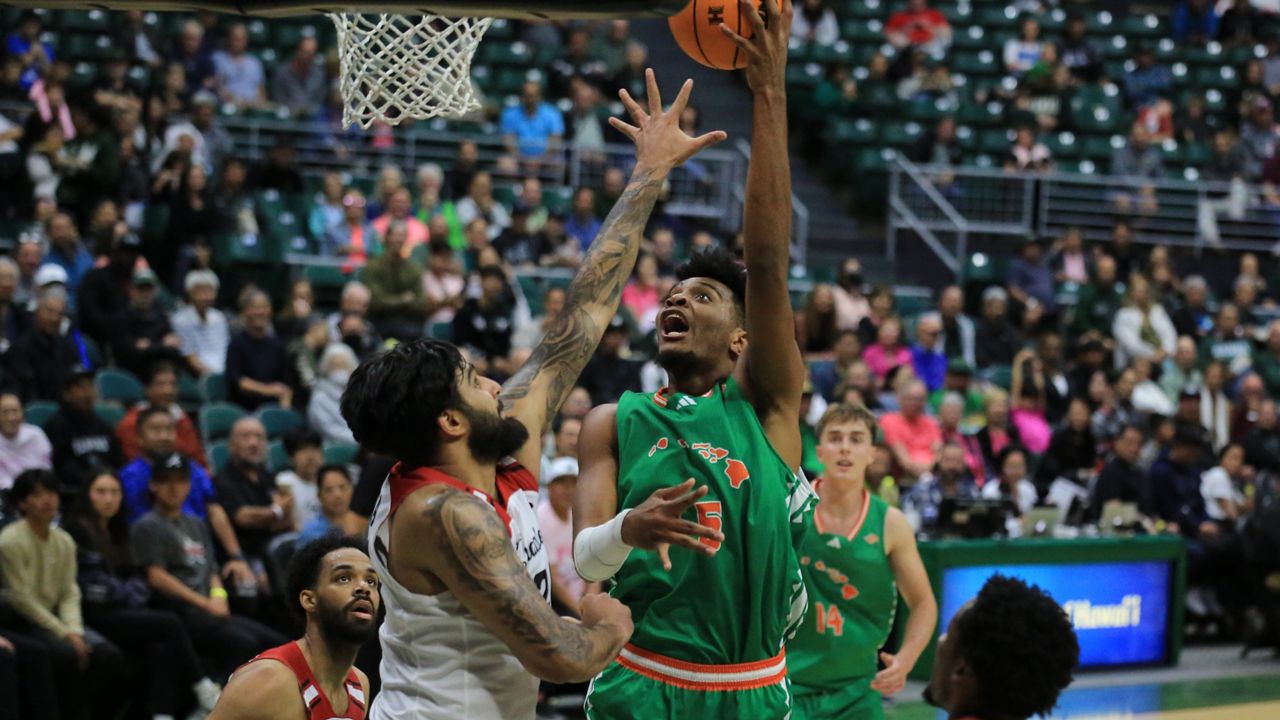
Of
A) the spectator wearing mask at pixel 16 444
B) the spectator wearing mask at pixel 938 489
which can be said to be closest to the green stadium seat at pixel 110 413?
the spectator wearing mask at pixel 16 444

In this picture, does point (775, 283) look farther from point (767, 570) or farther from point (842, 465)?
point (842, 465)

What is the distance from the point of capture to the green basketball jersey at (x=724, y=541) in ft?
13.8

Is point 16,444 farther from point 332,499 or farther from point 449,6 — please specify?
point 449,6

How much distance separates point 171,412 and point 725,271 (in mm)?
5923

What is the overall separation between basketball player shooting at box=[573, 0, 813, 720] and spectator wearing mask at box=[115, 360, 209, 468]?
5.89 metres

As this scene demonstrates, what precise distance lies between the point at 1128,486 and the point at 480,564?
9865 mm

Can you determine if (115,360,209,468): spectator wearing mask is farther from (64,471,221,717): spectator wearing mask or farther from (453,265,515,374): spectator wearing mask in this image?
(453,265,515,374): spectator wearing mask

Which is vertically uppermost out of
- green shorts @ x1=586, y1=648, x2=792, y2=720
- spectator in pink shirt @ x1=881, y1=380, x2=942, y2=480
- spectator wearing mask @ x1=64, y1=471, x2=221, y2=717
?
green shorts @ x1=586, y1=648, x2=792, y2=720

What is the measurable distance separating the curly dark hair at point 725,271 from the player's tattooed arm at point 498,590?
3.91ft

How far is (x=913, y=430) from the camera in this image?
11984 millimetres

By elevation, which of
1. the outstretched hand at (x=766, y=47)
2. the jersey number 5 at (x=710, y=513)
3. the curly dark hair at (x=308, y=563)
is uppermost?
the outstretched hand at (x=766, y=47)

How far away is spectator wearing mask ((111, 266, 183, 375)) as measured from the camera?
1106 cm

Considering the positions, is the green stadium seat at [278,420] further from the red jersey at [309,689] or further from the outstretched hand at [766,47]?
the outstretched hand at [766,47]

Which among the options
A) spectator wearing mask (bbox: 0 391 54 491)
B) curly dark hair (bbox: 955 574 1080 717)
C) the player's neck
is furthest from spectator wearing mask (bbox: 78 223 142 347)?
curly dark hair (bbox: 955 574 1080 717)
